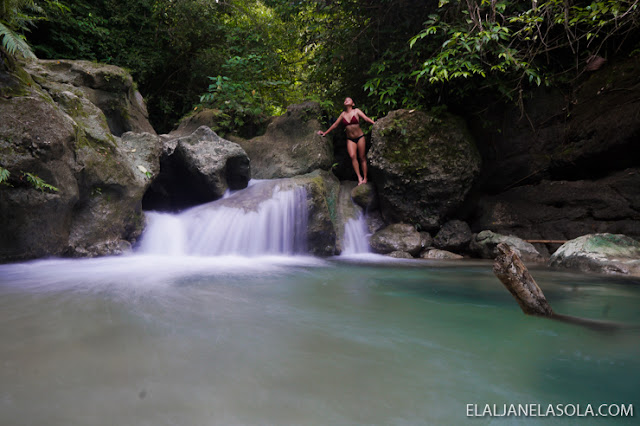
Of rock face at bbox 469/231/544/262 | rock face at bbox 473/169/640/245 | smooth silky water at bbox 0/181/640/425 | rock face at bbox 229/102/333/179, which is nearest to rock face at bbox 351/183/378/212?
rock face at bbox 229/102/333/179

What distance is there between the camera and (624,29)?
20.6 ft

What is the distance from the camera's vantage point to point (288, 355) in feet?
5.58

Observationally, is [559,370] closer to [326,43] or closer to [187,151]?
[187,151]

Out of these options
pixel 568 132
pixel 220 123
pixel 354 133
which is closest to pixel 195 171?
pixel 220 123

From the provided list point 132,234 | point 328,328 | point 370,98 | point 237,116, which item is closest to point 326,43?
point 370,98

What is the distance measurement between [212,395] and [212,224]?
506cm

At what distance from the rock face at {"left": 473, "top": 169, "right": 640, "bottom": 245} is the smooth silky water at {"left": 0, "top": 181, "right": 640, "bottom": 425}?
3.97 meters

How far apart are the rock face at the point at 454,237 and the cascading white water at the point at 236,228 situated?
2.97 meters

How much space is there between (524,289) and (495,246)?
4967 mm

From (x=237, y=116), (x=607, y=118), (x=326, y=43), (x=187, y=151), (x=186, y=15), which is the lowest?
(x=187, y=151)

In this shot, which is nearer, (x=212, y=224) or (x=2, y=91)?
(x=2, y=91)

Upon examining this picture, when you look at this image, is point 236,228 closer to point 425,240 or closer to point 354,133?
point 354,133

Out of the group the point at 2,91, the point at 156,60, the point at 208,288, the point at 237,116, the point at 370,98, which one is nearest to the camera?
the point at 208,288

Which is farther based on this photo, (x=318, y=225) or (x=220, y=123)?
(x=220, y=123)
